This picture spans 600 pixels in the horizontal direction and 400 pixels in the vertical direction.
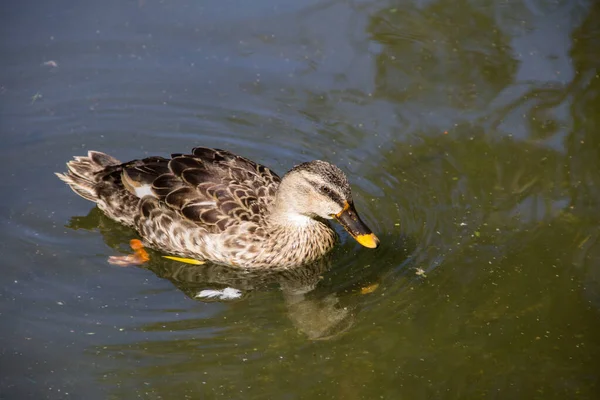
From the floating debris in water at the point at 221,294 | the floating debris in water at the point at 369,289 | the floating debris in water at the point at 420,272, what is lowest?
the floating debris in water at the point at 221,294

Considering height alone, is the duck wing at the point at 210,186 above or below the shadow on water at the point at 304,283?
above

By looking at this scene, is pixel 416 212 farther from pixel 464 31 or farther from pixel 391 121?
pixel 464 31

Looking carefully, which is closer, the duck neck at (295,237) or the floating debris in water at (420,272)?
the floating debris in water at (420,272)

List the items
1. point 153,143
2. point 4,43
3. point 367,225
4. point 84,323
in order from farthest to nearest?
point 4,43 < point 153,143 < point 367,225 < point 84,323

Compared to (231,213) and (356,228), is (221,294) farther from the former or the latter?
(356,228)

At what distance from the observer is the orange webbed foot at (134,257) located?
7996mm

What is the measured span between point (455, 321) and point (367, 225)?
1567 mm

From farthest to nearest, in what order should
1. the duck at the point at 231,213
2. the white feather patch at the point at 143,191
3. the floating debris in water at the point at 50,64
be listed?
1. the floating debris in water at the point at 50,64
2. the white feather patch at the point at 143,191
3. the duck at the point at 231,213

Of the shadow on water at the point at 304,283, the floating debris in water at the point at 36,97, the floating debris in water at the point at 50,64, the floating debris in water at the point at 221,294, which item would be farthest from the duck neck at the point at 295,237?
the floating debris in water at the point at 50,64

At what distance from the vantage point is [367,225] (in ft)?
27.8

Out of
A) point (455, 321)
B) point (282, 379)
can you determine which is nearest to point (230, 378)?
point (282, 379)

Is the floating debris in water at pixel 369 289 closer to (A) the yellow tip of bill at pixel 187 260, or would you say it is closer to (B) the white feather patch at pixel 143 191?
(A) the yellow tip of bill at pixel 187 260

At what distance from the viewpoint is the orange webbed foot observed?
8.00 m

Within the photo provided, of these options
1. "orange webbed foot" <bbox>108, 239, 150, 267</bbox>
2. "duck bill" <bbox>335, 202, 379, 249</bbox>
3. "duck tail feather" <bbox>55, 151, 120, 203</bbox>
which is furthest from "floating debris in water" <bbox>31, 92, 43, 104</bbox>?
"duck bill" <bbox>335, 202, 379, 249</bbox>
